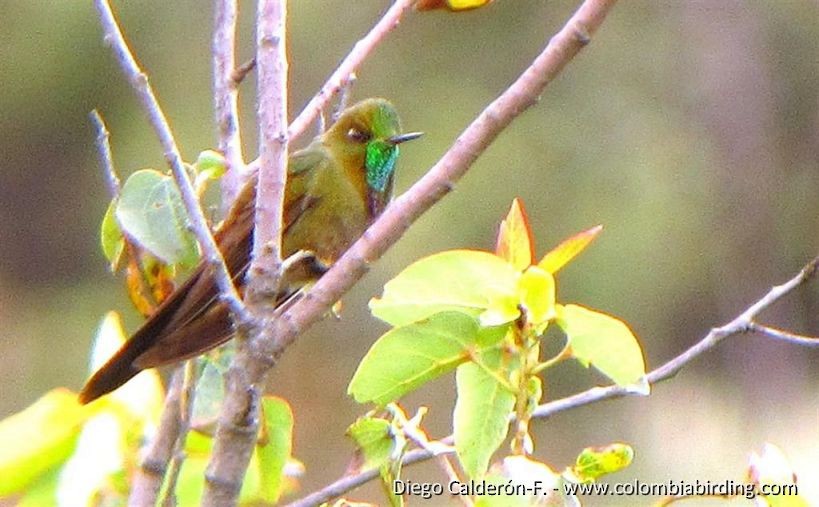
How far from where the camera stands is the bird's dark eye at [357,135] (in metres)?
2.27

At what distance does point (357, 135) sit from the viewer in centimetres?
227

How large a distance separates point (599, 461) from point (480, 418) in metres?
0.10

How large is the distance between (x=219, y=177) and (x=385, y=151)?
0.93 meters

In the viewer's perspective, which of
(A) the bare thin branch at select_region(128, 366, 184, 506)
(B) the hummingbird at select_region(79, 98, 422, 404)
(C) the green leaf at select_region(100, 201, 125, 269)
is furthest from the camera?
(B) the hummingbird at select_region(79, 98, 422, 404)

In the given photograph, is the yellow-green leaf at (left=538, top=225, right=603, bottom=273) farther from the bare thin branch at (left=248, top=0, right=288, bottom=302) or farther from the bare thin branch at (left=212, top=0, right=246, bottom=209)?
the bare thin branch at (left=212, top=0, right=246, bottom=209)

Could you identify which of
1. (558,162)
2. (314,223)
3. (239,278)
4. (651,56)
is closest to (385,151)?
(314,223)

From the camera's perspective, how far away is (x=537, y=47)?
915cm

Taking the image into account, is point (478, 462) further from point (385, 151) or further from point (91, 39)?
point (91, 39)

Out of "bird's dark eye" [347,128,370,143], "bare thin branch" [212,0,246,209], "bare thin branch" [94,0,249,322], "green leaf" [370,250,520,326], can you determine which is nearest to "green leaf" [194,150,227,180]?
"bare thin branch" [212,0,246,209]

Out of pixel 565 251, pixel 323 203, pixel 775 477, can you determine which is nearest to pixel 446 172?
pixel 565 251

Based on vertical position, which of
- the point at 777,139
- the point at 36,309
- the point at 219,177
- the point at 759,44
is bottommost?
the point at 36,309

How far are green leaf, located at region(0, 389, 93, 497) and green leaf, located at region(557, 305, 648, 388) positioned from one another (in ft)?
1.57

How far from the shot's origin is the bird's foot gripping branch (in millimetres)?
978

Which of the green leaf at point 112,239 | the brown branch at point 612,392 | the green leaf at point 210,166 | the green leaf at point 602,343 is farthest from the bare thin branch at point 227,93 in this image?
the green leaf at point 602,343
